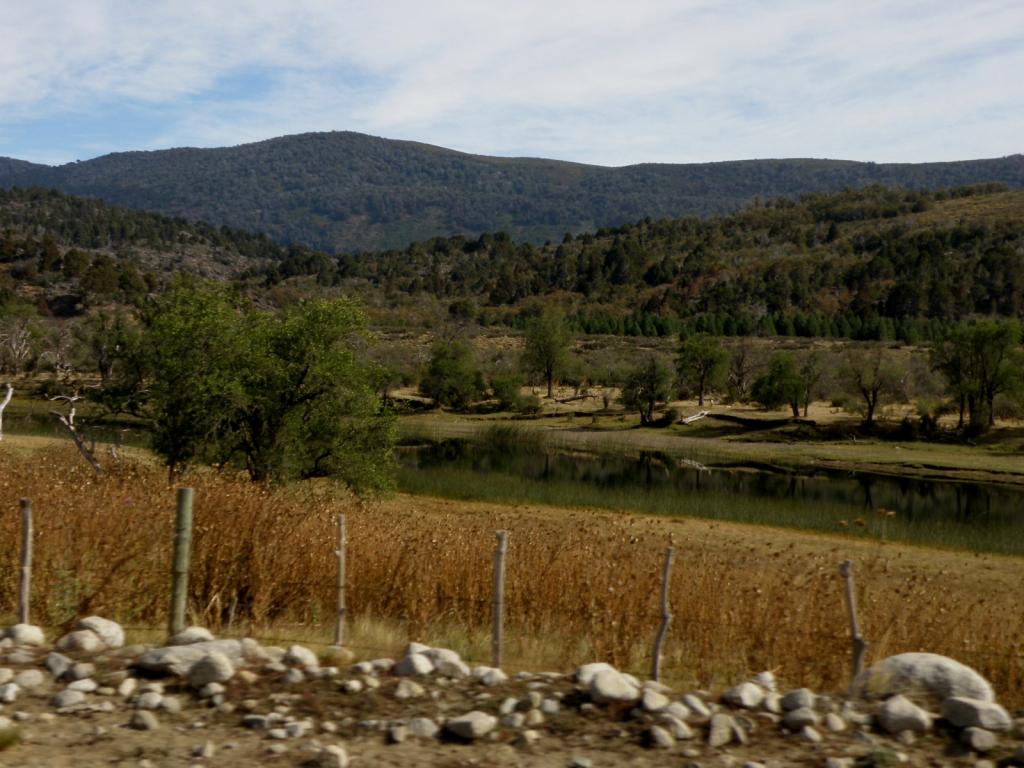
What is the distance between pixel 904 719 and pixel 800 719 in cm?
61

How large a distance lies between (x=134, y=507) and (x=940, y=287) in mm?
129458

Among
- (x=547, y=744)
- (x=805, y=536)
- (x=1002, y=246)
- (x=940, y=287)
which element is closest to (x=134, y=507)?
(x=547, y=744)

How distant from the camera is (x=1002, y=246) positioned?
13475cm

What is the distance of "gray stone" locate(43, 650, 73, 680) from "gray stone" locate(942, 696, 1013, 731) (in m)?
5.61

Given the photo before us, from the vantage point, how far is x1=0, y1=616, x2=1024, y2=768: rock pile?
18.5ft

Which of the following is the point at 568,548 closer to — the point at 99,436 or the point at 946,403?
the point at 99,436

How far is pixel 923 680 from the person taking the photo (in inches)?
247

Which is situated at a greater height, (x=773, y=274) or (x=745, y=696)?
(x=773, y=274)

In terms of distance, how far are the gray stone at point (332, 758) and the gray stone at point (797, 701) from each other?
273 cm

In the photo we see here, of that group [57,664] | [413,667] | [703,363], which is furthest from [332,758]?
[703,363]

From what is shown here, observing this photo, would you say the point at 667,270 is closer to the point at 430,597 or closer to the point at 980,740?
the point at 430,597

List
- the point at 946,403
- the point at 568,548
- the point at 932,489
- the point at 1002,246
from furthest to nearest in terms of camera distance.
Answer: the point at 1002,246, the point at 946,403, the point at 932,489, the point at 568,548

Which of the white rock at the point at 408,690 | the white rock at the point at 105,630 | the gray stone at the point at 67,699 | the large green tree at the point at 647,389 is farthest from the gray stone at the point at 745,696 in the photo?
the large green tree at the point at 647,389

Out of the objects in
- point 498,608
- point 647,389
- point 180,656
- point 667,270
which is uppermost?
point 667,270
